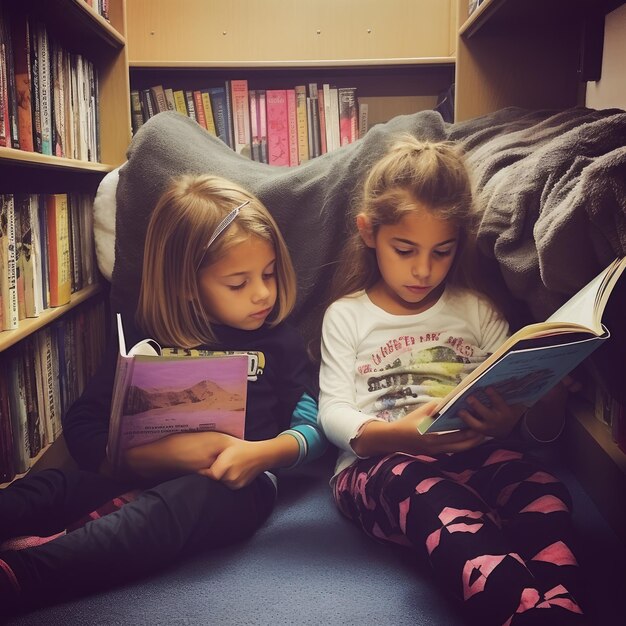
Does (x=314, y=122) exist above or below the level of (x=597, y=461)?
above

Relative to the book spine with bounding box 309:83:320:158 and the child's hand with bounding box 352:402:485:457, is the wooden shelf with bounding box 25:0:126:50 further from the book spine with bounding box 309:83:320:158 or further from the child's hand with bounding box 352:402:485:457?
the child's hand with bounding box 352:402:485:457

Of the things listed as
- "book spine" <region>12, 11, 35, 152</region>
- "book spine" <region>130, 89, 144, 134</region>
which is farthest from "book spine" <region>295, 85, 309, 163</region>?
"book spine" <region>12, 11, 35, 152</region>

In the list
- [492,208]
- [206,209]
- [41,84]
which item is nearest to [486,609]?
[492,208]

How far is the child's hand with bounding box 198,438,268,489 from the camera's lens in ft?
3.41

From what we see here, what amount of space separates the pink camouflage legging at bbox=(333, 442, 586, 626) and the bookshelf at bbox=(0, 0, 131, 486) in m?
0.63

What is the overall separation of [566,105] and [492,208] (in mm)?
852

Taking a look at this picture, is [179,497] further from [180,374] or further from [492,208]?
[492,208]

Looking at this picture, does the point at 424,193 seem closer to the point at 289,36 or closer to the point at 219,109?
the point at 219,109

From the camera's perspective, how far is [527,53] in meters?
1.76

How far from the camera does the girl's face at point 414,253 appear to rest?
1.12m

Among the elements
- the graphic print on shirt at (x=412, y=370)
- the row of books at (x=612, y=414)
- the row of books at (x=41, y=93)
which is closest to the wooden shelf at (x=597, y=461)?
the row of books at (x=612, y=414)

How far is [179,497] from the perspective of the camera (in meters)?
1.00

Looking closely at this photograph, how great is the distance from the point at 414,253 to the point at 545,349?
1.23 ft

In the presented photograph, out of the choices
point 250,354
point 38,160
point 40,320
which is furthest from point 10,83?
point 250,354
